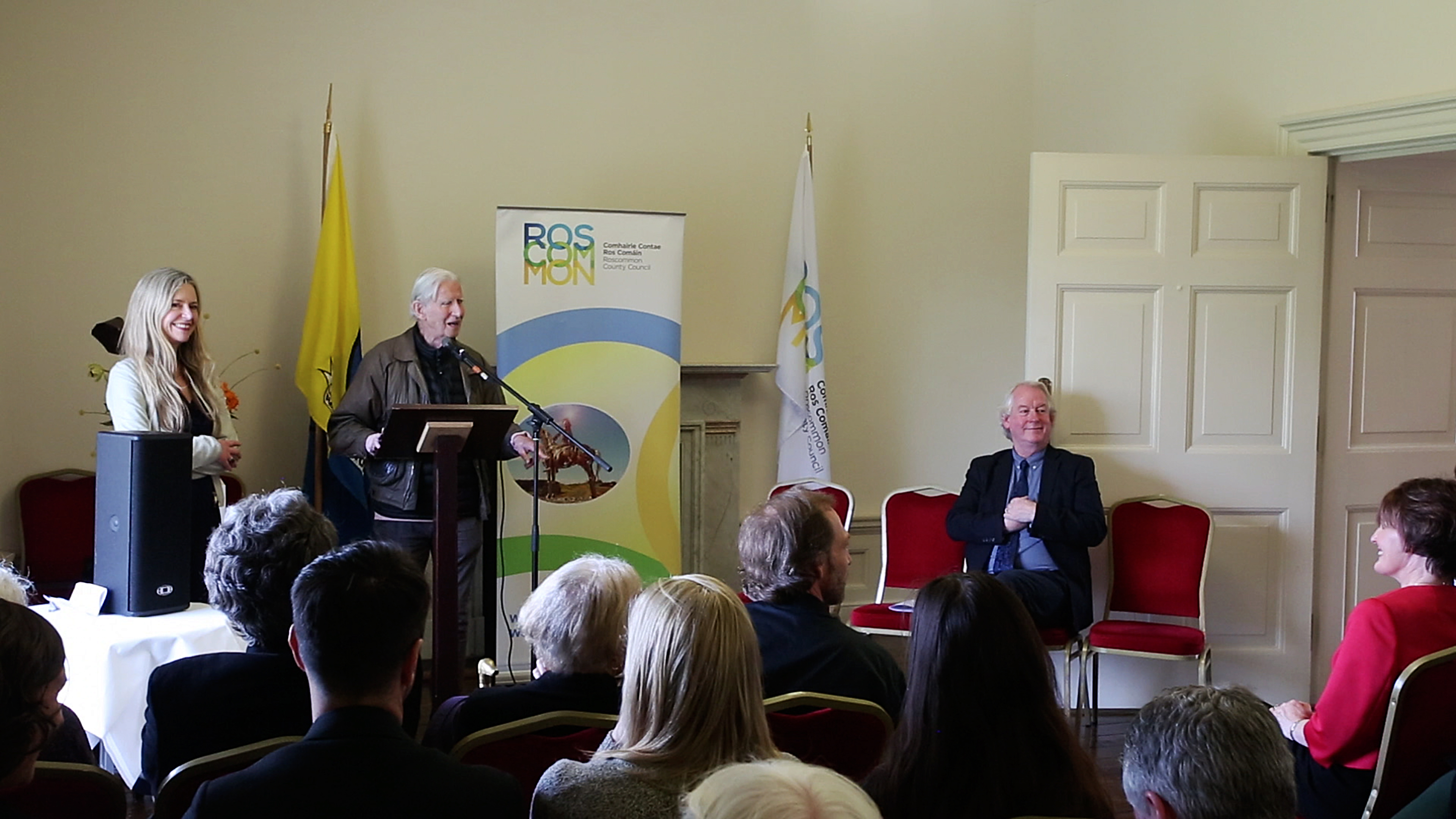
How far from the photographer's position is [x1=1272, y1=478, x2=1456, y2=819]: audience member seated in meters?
2.63

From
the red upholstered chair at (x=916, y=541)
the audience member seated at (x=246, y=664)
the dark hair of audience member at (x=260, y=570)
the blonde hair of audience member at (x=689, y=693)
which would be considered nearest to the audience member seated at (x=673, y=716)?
the blonde hair of audience member at (x=689, y=693)

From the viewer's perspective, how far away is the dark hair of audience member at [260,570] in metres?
2.28

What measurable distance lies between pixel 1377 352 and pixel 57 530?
5.30 meters

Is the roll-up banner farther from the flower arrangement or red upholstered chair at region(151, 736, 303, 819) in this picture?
red upholstered chair at region(151, 736, 303, 819)

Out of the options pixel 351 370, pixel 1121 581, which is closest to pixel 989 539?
pixel 1121 581

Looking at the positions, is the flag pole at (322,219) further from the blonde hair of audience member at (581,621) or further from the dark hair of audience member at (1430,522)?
the dark hair of audience member at (1430,522)

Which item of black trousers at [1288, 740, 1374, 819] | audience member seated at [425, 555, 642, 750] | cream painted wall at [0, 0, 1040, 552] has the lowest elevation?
black trousers at [1288, 740, 1374, 819]

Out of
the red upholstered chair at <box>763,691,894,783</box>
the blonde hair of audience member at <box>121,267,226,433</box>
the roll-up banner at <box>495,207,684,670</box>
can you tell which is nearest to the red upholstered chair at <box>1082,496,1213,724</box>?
the roll-up banner at <box>495,207,684,670</box>

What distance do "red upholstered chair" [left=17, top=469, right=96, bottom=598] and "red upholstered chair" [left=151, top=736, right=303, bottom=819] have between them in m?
3.10

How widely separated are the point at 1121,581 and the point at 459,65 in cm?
360

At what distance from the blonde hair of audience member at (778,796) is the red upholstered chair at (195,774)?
2.73ft

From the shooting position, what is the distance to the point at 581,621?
7.13 ft

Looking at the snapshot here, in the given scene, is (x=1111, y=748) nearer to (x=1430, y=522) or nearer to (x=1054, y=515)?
(x=1054, y=515)

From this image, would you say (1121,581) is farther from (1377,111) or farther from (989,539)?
(1377,111)
